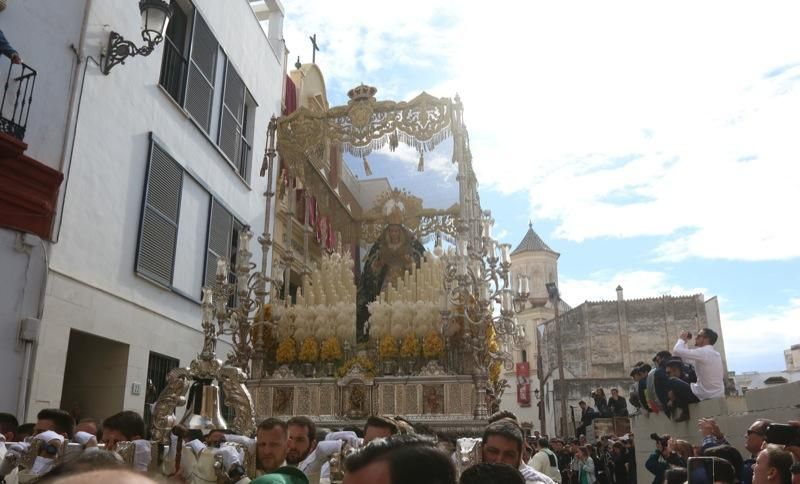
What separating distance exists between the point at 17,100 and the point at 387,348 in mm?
5750

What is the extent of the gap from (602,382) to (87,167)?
3210 centimetres

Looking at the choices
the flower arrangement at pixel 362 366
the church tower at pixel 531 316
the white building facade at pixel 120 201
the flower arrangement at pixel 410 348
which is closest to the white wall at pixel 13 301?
the white building facade at pixel 120 201

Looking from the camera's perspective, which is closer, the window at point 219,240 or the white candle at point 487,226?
the white candle at point 487,226

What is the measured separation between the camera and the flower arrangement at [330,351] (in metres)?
8.78

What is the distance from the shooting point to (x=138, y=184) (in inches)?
422

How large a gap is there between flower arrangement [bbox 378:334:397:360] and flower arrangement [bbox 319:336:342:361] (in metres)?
0.65

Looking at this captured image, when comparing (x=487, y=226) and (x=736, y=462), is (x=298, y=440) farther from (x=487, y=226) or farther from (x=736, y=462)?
(x=487, y=226)

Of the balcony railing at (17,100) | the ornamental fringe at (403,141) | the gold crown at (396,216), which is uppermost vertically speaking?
the ornamental fringe at (403,141)

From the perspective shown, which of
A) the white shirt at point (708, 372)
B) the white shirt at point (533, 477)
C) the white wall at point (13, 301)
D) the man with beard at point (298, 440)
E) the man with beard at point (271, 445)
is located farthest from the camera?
the white shirt at point (708, 372)

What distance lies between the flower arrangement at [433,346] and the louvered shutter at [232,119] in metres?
7.83

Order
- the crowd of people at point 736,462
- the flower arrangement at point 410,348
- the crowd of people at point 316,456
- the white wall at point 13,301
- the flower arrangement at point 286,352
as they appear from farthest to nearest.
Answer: the flower arrangement at point 286,352, the flower arrangement at point 410,348, the white wall at point 13,301, the crowd of people at point 736,462, the crowd of people at point 316,456

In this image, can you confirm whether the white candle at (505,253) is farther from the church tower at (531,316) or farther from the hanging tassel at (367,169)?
the church tower at (531,316)

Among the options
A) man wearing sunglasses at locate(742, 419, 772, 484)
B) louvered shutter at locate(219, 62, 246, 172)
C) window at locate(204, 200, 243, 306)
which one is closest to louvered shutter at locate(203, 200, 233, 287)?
window at locate(204, 200, 243, 306)

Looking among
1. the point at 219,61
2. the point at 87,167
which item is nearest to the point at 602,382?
the point at 219,61
